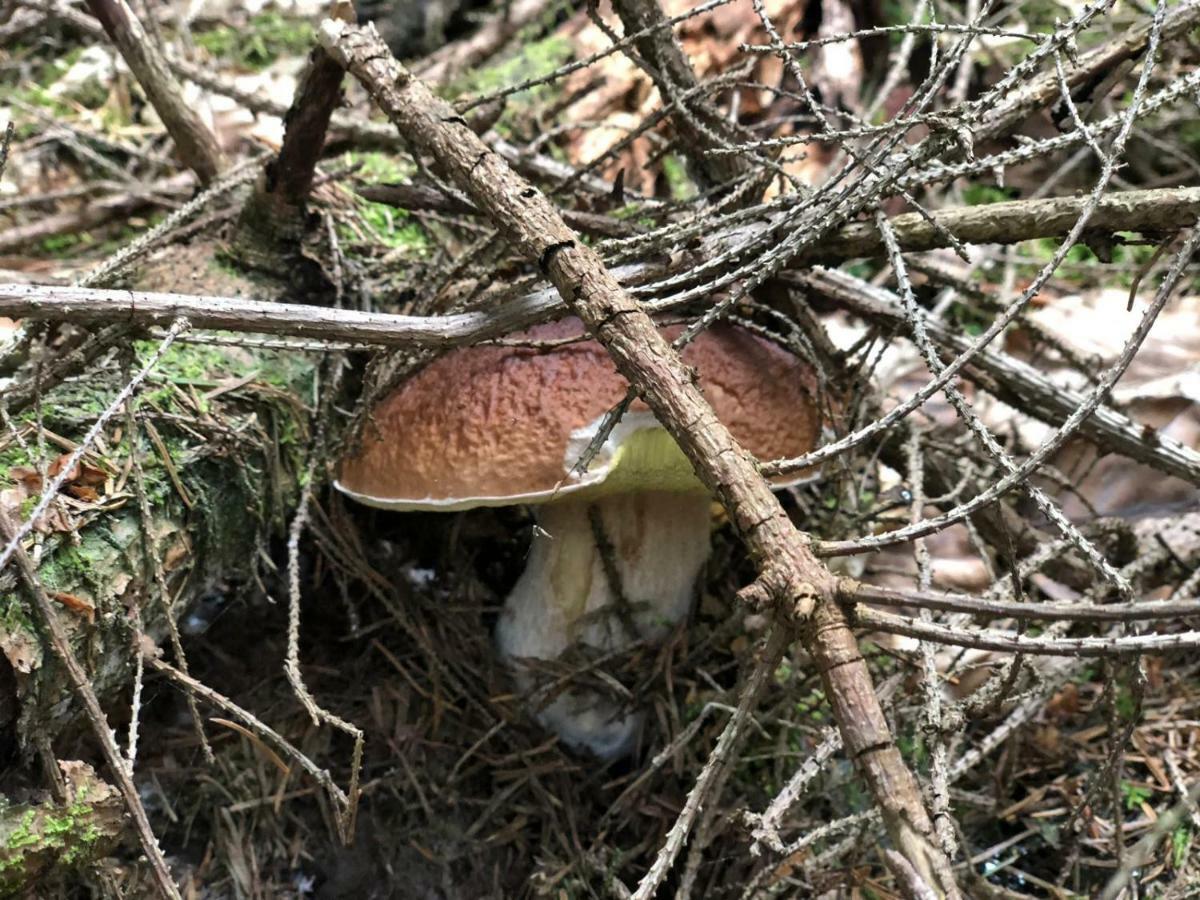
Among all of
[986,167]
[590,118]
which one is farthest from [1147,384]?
[590,118]

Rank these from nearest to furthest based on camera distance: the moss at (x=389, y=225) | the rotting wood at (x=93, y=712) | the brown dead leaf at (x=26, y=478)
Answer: the rotting wood at (x=93, y=712) → the brown dead leaf at (x=26, y=478) → the moss at (x=389, y=225)

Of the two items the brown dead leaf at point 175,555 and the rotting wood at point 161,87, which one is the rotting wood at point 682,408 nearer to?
the rotting wood at point 161,87

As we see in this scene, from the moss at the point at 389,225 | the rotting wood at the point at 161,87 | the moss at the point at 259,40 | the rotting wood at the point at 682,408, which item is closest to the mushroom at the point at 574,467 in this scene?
the rotting wood at the point at 682,408

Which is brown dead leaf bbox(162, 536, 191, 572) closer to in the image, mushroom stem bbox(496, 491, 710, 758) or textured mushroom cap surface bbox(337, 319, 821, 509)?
textured mushroom cap surface bbox(337, 319, 821, 509)

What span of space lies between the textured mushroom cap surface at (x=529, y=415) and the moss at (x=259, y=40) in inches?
98.7

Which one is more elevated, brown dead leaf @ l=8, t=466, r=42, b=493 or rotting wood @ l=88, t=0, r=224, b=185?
rotting wood @ l=88, t=0, r=224, b=185

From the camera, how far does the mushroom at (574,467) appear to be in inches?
64.1

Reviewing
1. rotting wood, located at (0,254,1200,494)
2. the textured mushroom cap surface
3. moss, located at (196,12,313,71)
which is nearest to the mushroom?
the textured mushroom cap surface

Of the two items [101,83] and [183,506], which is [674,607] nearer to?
[183,506]

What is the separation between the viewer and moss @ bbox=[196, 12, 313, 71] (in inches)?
144

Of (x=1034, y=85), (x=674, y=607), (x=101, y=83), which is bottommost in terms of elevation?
(x=674, y=607)

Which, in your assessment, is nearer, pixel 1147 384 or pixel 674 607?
pixel 674 607

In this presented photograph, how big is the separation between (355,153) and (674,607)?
5.56 ft

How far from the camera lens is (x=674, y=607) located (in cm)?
208
